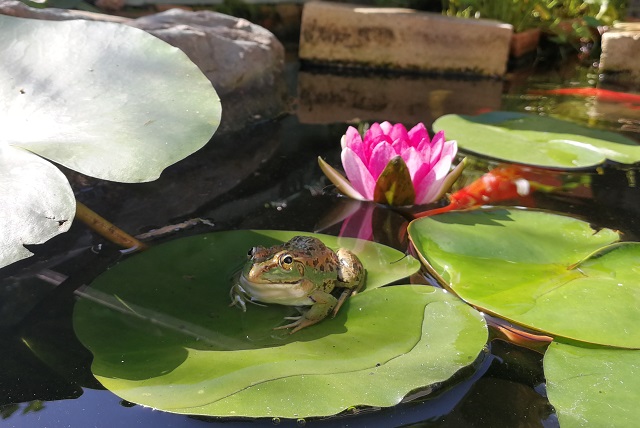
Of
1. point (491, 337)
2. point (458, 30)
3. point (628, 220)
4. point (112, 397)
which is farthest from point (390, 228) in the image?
point (458, 30)

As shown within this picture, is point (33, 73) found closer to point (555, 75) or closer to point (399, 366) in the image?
point (399, 366)

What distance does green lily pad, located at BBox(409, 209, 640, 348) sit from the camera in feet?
3.40

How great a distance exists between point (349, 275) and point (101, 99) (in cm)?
61

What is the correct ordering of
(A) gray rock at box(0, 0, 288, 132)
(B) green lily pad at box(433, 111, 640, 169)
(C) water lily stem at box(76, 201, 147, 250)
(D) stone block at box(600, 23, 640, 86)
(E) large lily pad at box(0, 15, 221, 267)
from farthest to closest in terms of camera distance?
1. (D) stone block at box(600, 23, 640, 86)
2. (A) gray rock at box(0, 0, 288, 132)
3. (B) green lily pad at box(433, 111, 640, 169)
4. (C) water lily stem at box(76, 201, 147, 250)
5. (E) large lily pad at box(0, 15, 221, 267)

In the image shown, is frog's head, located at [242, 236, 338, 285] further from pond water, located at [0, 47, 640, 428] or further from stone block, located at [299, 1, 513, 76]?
stone block, located at [299, 1, 513, 76]

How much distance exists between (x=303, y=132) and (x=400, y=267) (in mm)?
1239

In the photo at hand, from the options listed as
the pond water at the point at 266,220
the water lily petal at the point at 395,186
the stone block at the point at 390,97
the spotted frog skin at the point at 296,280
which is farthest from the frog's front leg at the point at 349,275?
the stone block at the point at 390,97

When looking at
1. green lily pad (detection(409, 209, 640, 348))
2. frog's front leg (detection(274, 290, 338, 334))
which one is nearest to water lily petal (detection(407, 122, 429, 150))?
green lily pad (detection(409, 209, 640, 348))

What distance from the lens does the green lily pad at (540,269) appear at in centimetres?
104

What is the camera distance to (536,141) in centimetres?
206

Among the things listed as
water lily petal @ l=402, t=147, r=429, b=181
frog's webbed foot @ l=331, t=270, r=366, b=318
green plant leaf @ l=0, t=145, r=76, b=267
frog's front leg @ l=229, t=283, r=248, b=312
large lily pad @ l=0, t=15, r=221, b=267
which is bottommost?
frog's webbed foot @ l=331, t=270, r=366, b=318

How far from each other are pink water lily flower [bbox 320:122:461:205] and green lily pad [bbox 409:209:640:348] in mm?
151

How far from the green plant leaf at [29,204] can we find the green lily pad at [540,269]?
0.68m

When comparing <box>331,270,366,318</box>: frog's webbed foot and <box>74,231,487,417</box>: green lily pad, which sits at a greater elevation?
<box>74,231,487,417</box>: green lily pad
